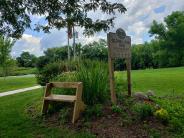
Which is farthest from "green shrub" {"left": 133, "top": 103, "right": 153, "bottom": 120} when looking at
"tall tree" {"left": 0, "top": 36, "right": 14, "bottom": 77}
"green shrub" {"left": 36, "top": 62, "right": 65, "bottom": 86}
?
"tall tree" {"left": 0, "top": 36, "right": 14, "bottom": 77}

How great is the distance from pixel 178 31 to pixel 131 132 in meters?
→ 58.0

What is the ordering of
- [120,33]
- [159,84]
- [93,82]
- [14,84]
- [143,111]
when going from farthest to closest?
[14,84]
[159,84]
[120,33]
[93,82]
[143,111]

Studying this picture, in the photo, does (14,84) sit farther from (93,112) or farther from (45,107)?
(93,112)

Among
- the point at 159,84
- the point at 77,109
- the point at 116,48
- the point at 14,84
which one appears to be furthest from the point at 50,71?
the point at 14,84

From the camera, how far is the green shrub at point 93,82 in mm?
7984

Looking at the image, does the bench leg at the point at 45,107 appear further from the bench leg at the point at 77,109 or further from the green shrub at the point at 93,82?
the bench leg at the point at 77,109

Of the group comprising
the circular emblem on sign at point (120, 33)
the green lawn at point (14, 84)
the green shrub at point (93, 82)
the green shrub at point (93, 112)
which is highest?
the circular emblem on sign at point (120, 33)

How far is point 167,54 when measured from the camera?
6225 cm

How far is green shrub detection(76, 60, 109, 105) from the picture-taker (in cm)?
798

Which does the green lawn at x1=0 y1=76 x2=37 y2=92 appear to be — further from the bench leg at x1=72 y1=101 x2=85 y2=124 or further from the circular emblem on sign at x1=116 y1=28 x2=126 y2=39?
the bench leg at x1=72 y1=101 x2=85 y2=124

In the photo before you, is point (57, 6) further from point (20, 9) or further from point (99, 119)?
point (99, 119)

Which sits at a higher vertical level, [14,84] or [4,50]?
[4,50]

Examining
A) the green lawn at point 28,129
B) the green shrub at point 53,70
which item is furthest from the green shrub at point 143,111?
the green shrub at point 53,70

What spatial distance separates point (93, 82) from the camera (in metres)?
8.03
